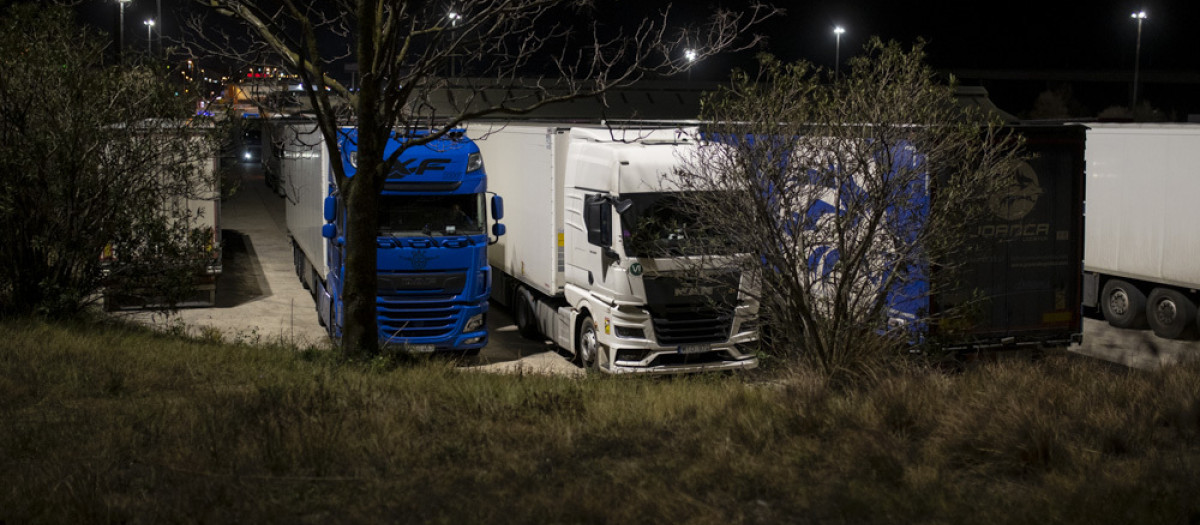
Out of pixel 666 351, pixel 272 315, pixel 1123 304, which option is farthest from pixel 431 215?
pixel 1123 304

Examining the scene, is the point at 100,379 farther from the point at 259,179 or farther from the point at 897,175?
the point at 259,179

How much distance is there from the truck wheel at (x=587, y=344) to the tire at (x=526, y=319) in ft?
7.64

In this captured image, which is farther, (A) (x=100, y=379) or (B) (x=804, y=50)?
(B) (x=804, y=50)

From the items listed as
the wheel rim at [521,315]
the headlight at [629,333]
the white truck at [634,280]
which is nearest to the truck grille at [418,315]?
the white truck at [634,280]

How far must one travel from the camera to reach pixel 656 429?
8.52m

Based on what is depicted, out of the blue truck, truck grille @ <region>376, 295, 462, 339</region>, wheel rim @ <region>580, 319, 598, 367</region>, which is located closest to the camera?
wheel rim @ <region>580, 319, 598, 367</region>

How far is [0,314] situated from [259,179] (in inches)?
1741

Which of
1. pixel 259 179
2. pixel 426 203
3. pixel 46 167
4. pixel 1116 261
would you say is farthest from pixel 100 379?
pixel 259 179

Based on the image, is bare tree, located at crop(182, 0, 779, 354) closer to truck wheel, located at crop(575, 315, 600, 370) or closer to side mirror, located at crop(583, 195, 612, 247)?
side mirror, located at crop(583, 195, 612, 247)

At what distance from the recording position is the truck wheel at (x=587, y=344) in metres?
15.6

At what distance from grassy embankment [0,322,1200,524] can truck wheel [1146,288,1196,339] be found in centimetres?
831

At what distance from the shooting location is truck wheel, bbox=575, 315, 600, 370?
15.6 m

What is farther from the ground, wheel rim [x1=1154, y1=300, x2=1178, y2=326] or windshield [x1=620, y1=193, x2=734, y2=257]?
windshield [x1=620, y1=193, x2=734, y2=257]

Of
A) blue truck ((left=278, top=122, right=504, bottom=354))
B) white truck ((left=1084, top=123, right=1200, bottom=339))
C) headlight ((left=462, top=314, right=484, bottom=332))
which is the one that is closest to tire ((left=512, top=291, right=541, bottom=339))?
headlight ((left=462, top=314, right=484, bottom=332))
